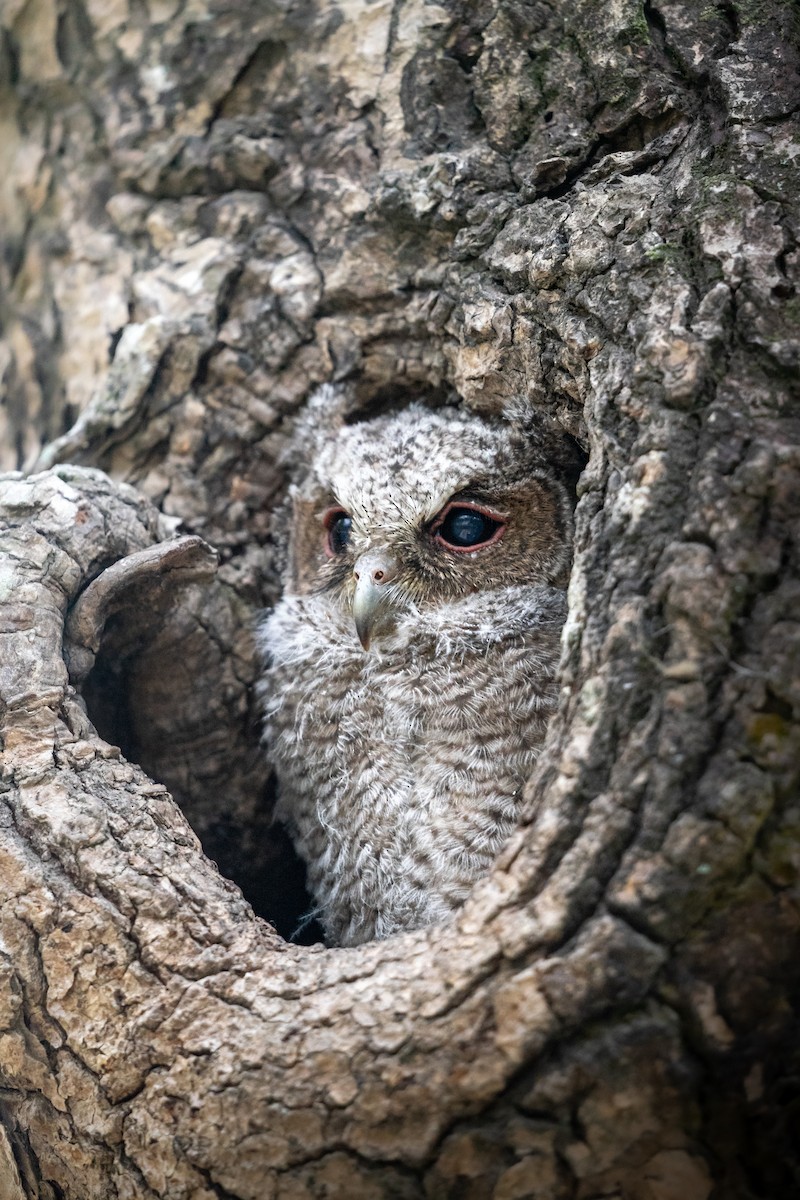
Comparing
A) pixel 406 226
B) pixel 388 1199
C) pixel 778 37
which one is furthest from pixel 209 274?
pixel 388 1199

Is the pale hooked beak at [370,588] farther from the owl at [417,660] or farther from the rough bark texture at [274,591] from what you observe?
the rough bark texture at [274,591]

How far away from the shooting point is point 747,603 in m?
1.36

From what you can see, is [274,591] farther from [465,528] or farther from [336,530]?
[465,528]

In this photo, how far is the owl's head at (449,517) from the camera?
228cm

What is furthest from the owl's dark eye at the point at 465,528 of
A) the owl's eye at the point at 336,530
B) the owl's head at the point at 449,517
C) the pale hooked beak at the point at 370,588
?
the owl's eye at the point at 336,530

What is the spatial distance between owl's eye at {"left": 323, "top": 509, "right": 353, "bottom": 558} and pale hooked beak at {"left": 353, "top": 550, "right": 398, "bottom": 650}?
20 centimetres

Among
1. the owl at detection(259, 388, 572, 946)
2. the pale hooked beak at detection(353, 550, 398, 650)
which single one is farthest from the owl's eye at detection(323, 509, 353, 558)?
the pale hooked beak at detection(353, 550, 398, 650)

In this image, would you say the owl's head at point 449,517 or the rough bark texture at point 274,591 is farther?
the owl's head at point 449,517

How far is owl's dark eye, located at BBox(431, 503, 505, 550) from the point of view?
2318 mm

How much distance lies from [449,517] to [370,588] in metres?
A: 0.28

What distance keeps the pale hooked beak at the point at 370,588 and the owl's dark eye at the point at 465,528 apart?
0.15 meters

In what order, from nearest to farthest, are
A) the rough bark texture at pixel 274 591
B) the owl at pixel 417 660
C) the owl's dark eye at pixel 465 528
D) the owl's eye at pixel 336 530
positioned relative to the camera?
the rough bark texture at pixel 274 591 → the owl at pixel 417 660 → the owl's dark eye at pixel 465 528 → the owl's eye at pixel 336 530

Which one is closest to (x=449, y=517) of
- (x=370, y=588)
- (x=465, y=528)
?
(x=465, y=528)

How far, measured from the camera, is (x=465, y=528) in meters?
2.32
